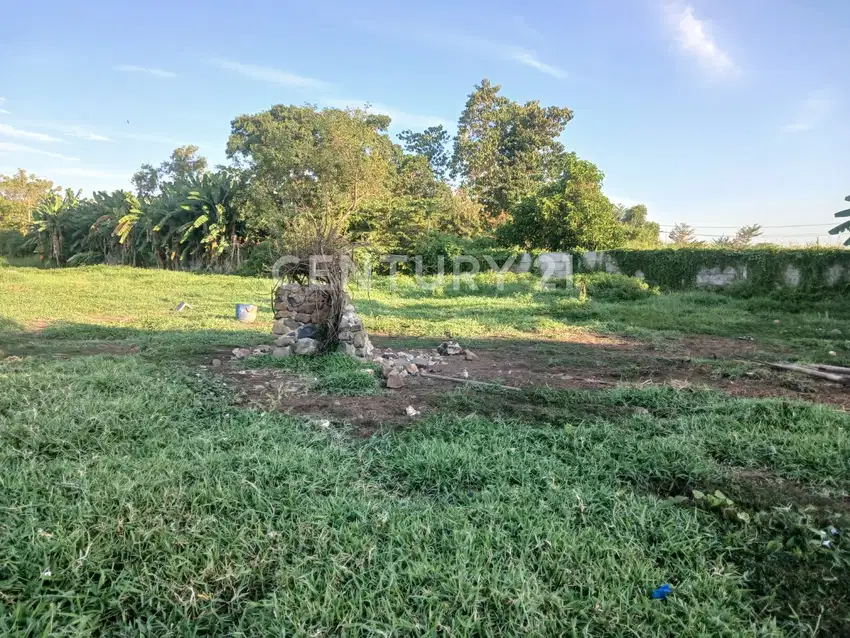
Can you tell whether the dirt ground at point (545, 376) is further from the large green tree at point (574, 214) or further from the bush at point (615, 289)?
the large green tree at point (574, 214)

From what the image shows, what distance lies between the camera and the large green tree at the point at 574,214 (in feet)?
58.1

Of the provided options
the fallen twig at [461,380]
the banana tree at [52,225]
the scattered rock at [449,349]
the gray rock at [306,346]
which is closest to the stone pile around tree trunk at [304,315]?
the gray rock at [306,346]

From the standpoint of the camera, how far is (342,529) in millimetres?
2420

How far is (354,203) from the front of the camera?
1883cm

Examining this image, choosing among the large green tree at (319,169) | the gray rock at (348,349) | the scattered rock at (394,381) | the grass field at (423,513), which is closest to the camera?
the grass field at (423,513)

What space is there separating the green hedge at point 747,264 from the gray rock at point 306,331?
12438 millimetres

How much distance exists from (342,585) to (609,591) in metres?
1.10

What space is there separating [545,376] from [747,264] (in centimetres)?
1157

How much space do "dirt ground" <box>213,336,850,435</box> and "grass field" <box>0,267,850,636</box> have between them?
27 cm

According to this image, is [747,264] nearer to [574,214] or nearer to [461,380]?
[574,214]

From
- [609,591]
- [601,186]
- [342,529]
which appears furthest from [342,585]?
[601,186]

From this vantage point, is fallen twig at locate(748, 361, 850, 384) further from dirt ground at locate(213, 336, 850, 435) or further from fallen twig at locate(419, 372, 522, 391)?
fallen twig at locate(419, 372, 522, 391)

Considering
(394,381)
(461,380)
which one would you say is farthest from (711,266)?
(394,381)

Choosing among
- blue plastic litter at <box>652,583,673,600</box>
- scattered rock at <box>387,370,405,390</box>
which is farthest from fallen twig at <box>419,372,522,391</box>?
blue plastic litter at <box>652,583,673,600</box>
